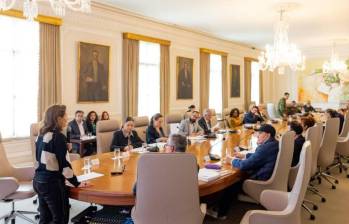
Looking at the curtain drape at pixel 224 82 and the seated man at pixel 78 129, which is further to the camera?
the curtain drape at pixel 224 82

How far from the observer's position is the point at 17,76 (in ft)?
20.5

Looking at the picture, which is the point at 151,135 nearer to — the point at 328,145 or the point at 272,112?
the point at 328,145

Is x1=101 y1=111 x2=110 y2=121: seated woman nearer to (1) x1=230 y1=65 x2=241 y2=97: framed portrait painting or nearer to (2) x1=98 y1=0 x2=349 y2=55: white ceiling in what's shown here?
(2) x1=98 y1=0 x2=349 y2=55: white ceiling

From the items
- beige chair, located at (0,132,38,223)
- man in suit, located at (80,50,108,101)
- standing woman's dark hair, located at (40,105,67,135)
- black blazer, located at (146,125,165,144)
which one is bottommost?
beige chair, located at (0,132,38,223)

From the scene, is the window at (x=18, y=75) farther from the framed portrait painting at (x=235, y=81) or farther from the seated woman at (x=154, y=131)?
the framed portrait painting at (x=235, y=81)

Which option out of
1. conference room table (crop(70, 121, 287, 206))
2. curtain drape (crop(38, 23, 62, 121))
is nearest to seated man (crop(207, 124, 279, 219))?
conference room table (crop(70, 121, 287, 206))

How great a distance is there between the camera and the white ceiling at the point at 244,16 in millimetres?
6992

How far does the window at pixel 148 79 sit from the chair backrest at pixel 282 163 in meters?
5.66

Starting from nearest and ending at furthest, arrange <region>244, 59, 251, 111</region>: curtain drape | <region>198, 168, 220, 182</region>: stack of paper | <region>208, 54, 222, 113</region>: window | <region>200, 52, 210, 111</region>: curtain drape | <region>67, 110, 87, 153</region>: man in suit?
<region>198, 168, 220, 182</region>: stack of paper → <region>67, 110, 87, 153</region>: man in suit → <region>200, 52, 210, 111</region>: curtain drape → <region>208, 54, 222, 113</region>: window → <region>244, 59, 251, 111</region>: curtain drape

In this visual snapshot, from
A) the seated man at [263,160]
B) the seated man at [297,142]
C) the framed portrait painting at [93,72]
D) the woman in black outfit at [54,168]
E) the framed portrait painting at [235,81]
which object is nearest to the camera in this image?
the woman in black outfit at [54,168]

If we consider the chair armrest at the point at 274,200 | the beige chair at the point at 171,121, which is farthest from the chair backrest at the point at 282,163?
the beige chair at the point at 171,121

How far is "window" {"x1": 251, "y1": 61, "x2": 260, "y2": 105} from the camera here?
14891 millimetres

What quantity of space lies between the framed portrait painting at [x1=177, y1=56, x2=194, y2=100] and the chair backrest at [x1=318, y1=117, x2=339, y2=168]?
17.6 feet

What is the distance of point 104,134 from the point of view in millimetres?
5156
